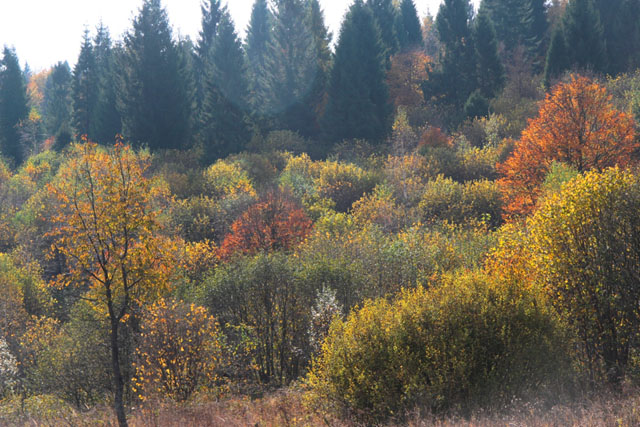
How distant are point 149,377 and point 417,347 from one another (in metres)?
8.53

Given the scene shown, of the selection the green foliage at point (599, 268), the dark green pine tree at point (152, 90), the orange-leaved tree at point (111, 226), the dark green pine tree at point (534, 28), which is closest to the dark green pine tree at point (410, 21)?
the dark green pine tree at point (534, 28)

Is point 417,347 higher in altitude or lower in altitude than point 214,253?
lower

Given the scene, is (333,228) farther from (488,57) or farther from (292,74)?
(488,57)

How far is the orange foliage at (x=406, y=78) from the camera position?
185 feet

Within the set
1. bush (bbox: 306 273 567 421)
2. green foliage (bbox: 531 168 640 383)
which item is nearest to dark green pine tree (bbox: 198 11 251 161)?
bush (bbox: 306 273 567 421)

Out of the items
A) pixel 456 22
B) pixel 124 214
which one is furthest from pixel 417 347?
pixel 456 22

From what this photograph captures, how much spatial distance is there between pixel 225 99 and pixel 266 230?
27.5m

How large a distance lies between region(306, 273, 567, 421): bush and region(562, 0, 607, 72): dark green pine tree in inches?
1721

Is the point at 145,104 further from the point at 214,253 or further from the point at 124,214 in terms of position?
the point at 124,214

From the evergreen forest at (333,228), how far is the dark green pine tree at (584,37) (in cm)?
21

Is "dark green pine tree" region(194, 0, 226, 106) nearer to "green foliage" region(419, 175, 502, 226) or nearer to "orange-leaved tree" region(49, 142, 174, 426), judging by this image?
"green foliage" region(419, 175, 502, 226)

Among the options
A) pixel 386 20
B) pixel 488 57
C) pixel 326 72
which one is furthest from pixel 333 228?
pixel 386 20

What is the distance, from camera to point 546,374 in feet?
36.3

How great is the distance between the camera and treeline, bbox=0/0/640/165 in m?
49.8
